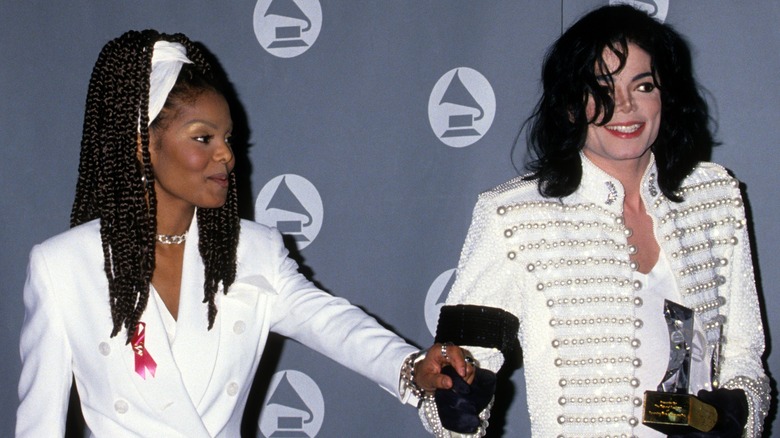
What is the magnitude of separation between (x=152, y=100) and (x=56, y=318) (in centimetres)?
53

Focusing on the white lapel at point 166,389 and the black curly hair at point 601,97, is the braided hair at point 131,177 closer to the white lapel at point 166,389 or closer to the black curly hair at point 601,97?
the white lapel at point 166,389

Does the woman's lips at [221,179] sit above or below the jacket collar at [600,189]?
below

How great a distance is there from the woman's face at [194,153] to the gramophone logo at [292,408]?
1.16 metres

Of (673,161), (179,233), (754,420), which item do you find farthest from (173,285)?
(754,420)

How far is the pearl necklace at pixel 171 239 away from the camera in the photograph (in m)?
2.19

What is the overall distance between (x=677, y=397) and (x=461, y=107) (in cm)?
127

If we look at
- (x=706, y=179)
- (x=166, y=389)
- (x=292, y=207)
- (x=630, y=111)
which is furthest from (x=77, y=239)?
(x=706, y=179)

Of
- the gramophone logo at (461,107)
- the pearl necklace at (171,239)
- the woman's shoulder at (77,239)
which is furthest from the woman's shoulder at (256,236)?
the gramophone logo at (461,107)

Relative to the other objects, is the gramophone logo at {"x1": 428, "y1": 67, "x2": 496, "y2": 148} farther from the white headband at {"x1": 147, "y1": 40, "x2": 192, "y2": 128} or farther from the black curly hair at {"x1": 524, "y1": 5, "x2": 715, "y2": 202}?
the white headband at {"x1": 147, "y1": 40, "x2": 192, "y2": 128}

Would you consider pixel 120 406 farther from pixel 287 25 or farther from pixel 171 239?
pixel 287 25

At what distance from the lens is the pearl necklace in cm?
219

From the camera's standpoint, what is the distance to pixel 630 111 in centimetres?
211

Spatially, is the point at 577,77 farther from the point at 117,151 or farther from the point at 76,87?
the point at 76,87

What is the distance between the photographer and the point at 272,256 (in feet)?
7.47
